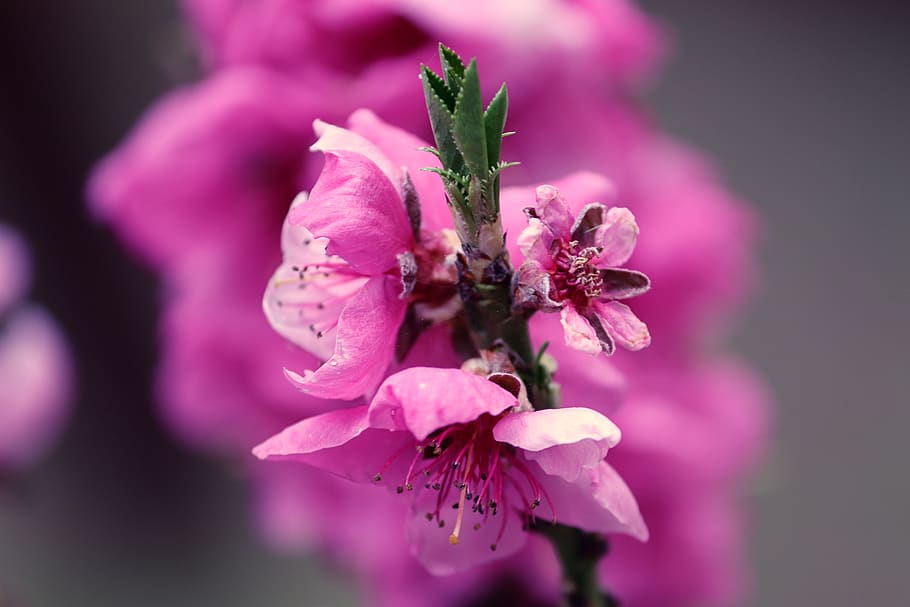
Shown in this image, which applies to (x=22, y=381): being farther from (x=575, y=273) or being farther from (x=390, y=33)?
(x=575, y=273)

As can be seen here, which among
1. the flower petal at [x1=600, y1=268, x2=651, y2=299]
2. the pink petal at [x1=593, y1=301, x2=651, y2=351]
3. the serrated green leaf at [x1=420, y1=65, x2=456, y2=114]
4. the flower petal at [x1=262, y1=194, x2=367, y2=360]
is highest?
the serrated green leaf at [x1=420, y1=65, x2=456, y2=114]

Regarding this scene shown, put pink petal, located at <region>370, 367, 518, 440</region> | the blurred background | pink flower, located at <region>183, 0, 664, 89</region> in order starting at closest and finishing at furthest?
pink petal, located at <region>370, 367, 518, 440</region> → pink flower, located at <region>183, 0, 664, 89</region> → the blurred background

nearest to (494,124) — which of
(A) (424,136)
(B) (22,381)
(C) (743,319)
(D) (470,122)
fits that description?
(D) (470,122)

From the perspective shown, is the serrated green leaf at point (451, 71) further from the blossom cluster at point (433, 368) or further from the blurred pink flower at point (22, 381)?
the blurred pink flower at point (22, 381)

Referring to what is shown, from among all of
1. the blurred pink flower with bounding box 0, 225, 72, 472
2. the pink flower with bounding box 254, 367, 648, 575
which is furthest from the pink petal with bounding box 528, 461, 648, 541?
the blurred pink flower with bounding box 0, 225, 72, 472

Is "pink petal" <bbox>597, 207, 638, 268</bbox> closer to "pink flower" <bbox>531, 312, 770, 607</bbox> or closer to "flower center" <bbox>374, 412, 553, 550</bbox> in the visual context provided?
"flower center" <bbox>374, 412, 553, 550</bbox>
